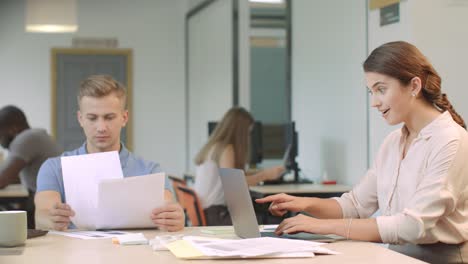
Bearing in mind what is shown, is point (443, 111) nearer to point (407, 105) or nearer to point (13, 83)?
point (407, 105)

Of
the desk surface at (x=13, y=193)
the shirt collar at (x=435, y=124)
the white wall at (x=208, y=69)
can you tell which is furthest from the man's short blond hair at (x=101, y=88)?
the white wall at (x=208, y=69)

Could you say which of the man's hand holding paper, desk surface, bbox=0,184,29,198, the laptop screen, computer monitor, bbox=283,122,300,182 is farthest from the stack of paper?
computer monitor, bbox=283,122,300,182

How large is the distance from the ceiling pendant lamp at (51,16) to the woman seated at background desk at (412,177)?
8515mm

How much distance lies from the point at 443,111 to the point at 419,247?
511 mm

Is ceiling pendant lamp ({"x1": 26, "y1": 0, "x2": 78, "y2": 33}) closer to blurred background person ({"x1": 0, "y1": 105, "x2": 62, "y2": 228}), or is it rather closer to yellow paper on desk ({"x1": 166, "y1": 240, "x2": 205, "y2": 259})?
blurred background person ({"x1": 0, "y1": 105, "x2": 62, "y2": 228})

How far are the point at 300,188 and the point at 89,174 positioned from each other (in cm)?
311

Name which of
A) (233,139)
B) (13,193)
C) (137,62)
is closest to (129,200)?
(233,139)

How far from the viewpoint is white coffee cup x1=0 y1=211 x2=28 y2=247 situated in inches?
101

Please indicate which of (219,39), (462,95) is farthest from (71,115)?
(462,95)

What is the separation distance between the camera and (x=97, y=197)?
3020mm

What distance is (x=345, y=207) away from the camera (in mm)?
3133

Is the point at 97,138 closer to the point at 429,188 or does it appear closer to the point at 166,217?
the point at 166,217

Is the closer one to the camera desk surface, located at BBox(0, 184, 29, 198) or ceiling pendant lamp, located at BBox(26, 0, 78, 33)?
desk surface, located at BBox(0, 184, 29, 198)

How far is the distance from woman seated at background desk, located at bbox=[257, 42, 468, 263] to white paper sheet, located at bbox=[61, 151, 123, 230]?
634 mm
